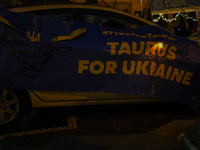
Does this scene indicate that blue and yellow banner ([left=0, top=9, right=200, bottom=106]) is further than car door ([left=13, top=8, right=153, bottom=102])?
No

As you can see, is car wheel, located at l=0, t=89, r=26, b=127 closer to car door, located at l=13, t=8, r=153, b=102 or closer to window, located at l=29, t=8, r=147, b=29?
car door, located at l=13, t=8, r=153, b=102

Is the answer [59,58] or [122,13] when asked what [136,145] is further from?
[122,13]

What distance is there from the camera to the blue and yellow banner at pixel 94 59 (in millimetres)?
3783

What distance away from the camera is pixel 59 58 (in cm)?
386

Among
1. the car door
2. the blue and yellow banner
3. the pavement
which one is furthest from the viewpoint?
the car door

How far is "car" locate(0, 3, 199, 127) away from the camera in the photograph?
3.80 metres

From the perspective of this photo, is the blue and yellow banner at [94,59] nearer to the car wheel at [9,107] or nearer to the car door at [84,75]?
the car door at [84,75]

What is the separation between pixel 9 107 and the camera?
3973mm

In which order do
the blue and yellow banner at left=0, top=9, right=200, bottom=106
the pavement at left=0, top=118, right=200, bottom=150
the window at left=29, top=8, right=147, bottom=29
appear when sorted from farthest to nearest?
the window at left=29, top=8, right=147, bottom=29 < the blue and yellow banner at left=0, top=9, right=200, bottom=106 < the pavement at left=0, top=118, right=200, bottom=150

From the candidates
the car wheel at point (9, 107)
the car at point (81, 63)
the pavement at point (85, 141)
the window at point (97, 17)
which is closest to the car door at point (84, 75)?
the car at point (81, 63)

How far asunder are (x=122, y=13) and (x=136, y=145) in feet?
8.44

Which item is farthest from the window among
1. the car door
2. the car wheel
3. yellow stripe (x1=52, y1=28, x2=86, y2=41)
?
the car wheel

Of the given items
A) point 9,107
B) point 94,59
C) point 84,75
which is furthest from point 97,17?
point 9,107

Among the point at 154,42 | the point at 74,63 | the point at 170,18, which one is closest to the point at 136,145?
the point at 74,63
